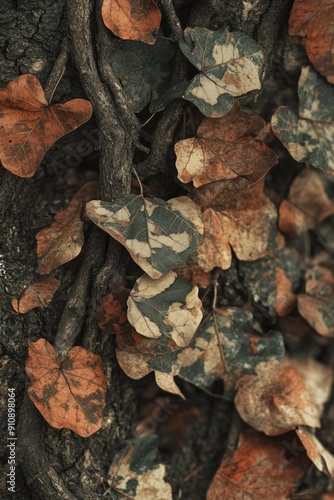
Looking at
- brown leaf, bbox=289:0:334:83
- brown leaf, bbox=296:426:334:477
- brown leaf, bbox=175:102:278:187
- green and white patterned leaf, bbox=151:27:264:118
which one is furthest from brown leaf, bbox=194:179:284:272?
brown leaf, bbox=296:426:334:477

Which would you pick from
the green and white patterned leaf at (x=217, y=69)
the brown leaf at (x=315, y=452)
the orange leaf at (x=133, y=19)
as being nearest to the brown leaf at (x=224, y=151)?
the green and white patterned leaf at (x=217, y=69)

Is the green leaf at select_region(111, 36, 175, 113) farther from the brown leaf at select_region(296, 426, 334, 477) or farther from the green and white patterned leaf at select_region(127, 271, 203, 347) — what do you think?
the brown leaf at select_region(296, 426, 334, 477)

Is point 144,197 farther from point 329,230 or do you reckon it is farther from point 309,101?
point 329,230

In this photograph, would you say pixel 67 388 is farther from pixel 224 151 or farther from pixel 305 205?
pixel 305 205

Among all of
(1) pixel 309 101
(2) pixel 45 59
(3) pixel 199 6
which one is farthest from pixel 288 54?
(2) pixel 45 59

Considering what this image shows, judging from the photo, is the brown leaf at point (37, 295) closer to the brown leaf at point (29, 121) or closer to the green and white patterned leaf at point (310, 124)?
the brown leaf at point (29, 121)

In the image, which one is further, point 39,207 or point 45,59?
point 39,207
